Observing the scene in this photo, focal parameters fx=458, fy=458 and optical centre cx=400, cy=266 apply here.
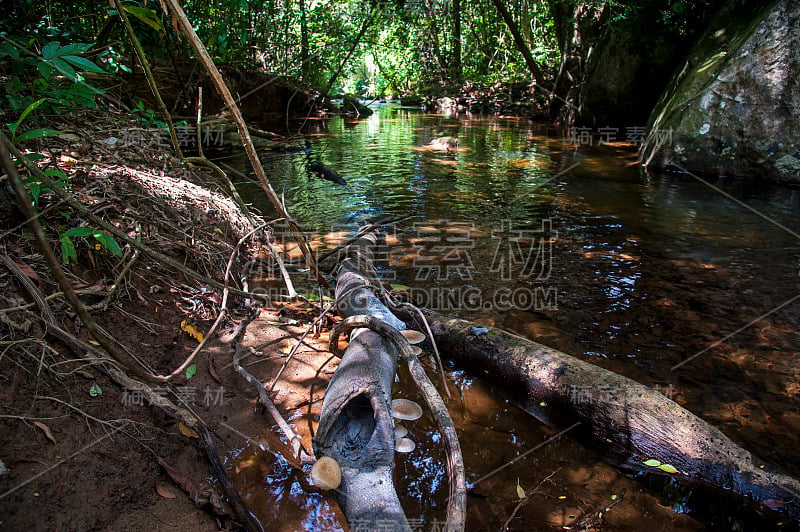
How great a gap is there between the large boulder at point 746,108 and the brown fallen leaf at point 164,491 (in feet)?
27.0

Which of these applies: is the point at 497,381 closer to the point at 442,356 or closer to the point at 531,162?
the point at 442,356

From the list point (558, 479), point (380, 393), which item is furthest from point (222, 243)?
point (558, 479)

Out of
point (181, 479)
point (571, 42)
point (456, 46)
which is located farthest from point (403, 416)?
point (456, 46)

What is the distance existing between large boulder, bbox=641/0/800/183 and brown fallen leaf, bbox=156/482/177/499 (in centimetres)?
821

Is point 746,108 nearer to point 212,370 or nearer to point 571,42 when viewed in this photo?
point 212,370

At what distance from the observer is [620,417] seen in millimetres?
2158

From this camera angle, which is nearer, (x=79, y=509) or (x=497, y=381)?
(x=79, y=509)

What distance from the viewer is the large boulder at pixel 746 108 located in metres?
6.56

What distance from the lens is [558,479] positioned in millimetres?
2033

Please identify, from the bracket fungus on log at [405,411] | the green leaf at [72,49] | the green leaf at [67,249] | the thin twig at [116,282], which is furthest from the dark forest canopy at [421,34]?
the bracket fungus on log at [405,411]

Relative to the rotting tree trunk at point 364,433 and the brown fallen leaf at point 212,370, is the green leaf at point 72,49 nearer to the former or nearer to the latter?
the brown fallen leaf at point 212,370

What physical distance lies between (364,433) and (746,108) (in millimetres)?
7867

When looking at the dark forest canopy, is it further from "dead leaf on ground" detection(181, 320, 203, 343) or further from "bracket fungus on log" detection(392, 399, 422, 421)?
"bracket fungus on log" detection(392, 399, 422, 421)

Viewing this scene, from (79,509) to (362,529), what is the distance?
0.93 metres
